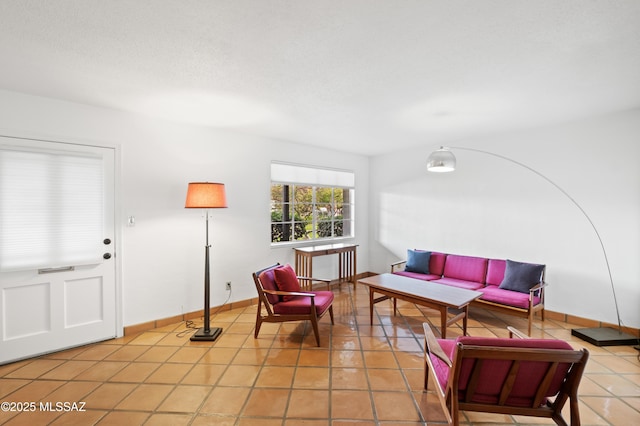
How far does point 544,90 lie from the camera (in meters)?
2.64

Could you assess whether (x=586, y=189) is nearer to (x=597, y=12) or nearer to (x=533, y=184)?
(x=533, y=184)

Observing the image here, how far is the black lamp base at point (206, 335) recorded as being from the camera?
308 centimetres

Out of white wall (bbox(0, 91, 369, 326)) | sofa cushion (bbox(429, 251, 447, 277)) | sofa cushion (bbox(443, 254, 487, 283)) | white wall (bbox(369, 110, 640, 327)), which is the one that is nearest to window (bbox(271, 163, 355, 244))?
white wall (bbox(0, 91, 369, 326))

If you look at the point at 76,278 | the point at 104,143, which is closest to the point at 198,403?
the point at 76,278

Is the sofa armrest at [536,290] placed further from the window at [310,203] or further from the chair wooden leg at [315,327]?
the window at [310,203]

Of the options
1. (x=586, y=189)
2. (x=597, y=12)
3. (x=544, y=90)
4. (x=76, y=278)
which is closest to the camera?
(x=597, y=12)

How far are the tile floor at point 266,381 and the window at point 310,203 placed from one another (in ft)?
6.09

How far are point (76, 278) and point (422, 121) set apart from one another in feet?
14.2

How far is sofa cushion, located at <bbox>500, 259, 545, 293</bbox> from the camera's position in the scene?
11.4 ft

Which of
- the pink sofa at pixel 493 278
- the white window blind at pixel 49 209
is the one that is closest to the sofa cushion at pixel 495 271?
the pink sofa at pixel 493 278

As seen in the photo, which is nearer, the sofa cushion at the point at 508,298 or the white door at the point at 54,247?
the white door at the point at 54,247

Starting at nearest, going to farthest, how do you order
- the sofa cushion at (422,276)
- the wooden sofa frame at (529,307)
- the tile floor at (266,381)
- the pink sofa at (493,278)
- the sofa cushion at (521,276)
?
the tile floor at (266,381)
the wooden sofa frame at (529,307)
the pink sofa at (493,278)
the sofa cushion at (521,276)
the sofa cushion at (422,276)

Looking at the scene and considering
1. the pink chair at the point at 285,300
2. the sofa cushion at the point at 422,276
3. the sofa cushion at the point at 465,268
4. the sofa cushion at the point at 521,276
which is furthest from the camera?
the sofa cushion at the point at 422,276

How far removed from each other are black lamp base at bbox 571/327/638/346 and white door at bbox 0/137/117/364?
519 centimetres
